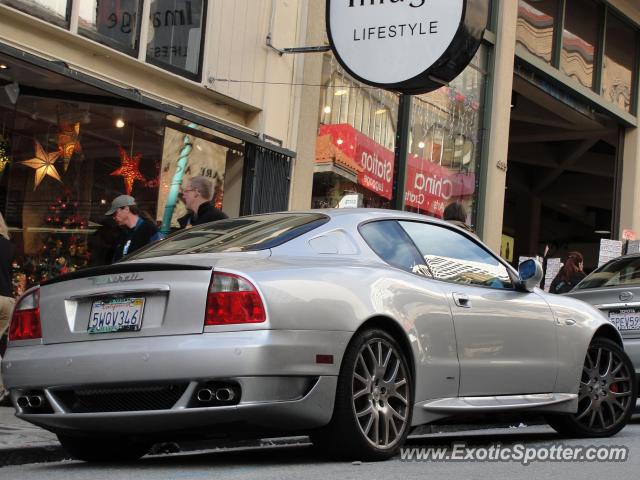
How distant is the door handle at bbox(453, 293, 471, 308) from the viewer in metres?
6.84

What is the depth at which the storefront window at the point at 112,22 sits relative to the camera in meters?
11.0

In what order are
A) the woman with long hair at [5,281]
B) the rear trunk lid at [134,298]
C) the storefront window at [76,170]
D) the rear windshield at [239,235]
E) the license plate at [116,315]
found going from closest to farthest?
1. the rear trunk lid at [134,298]
2. the license plate at [116,315]
3. the rear windshield at [239,235]
4. the woman with long hair at [5,281]
5. the storefront window at [76,170]

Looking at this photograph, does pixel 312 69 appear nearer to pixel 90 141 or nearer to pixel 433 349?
pixel 90 141

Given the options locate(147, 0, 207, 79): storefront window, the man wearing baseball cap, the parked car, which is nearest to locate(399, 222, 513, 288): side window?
the parked car

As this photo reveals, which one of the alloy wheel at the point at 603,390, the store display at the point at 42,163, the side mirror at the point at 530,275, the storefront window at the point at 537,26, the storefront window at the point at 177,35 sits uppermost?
the storefront window at the point at 537,26

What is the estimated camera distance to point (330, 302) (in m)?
5.90

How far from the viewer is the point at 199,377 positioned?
5.56 m

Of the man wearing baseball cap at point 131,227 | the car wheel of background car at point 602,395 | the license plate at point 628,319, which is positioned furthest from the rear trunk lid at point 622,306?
the man wearing baseball cap at point 131,227

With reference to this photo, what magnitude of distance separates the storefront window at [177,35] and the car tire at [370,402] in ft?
21.2

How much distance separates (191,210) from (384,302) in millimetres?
4224

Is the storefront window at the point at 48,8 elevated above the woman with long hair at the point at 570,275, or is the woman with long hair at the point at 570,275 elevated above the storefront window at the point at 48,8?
the storefront window at the point at 48,8

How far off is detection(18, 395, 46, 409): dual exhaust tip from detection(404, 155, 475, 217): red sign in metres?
10.4

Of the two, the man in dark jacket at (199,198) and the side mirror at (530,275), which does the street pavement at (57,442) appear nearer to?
the side mirror at (530,275)

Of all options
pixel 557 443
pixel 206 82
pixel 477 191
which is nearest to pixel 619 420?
pixel 557 443
